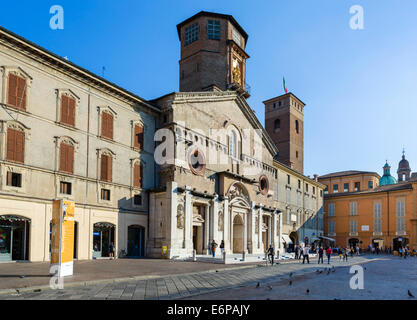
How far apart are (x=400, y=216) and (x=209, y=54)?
126 feet

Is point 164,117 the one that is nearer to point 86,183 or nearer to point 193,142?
point 193,142

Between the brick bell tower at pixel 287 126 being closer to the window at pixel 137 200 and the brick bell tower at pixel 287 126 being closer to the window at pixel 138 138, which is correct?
the window at pixel 138 138

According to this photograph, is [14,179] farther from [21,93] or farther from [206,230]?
[206,230]

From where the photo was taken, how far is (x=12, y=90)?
73.4 ft

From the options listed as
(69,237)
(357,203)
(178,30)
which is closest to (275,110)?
(357,203)

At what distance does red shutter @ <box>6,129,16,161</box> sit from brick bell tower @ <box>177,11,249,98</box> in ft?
73.1

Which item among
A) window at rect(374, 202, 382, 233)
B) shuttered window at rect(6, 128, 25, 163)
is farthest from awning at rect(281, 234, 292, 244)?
shuttered window at rect(6, 128, 25, 163)

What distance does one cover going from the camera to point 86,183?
86.6 ft

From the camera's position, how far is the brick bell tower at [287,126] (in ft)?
204

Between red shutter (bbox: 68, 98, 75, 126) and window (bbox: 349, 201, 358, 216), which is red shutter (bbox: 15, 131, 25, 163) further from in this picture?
window (bbox: 349, 201, 358, 216)

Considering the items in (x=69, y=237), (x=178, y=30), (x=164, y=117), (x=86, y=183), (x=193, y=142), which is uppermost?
(x=178, y=30)

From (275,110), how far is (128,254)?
4260cm

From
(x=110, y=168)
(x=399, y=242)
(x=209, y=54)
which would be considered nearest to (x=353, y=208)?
(x=399, y=242)
